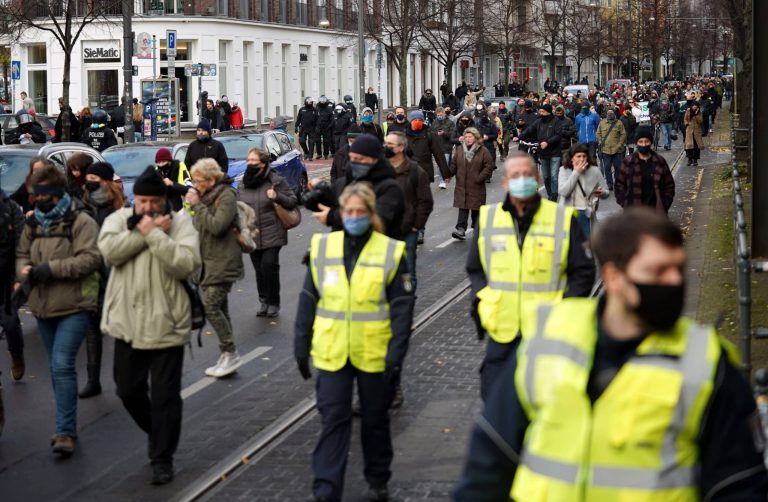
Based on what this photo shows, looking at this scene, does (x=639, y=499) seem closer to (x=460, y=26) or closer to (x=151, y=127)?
(x=151, y=127)

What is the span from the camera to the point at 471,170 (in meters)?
17.6

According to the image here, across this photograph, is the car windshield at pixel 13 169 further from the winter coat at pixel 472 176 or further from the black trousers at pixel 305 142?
the black trousers at pixel 305 142

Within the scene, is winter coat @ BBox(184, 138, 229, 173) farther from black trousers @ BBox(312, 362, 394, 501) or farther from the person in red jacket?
the person in red jacket

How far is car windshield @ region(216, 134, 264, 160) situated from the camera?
76.5 ft

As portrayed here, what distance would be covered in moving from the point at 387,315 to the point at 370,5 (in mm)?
51056

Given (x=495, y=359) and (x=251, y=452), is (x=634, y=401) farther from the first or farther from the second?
(x=251, y=452)

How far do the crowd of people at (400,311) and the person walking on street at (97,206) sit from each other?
2 centimetres

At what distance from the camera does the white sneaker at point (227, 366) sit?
10.3 m

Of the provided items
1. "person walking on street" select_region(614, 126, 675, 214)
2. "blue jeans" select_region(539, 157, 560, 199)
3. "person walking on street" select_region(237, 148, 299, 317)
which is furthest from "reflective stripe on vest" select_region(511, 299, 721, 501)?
"blue jeans" select_region(539, 157, 560, 199)

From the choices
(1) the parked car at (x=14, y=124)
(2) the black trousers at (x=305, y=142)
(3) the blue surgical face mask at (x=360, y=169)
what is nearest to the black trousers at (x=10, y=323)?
(3) the blue surgical face mask at (x=360, y=169)

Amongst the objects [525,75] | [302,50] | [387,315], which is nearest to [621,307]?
[387,315]

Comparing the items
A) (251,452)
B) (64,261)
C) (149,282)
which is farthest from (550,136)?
(149,282)

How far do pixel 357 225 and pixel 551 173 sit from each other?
1524 cm

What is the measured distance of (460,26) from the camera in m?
58.1
